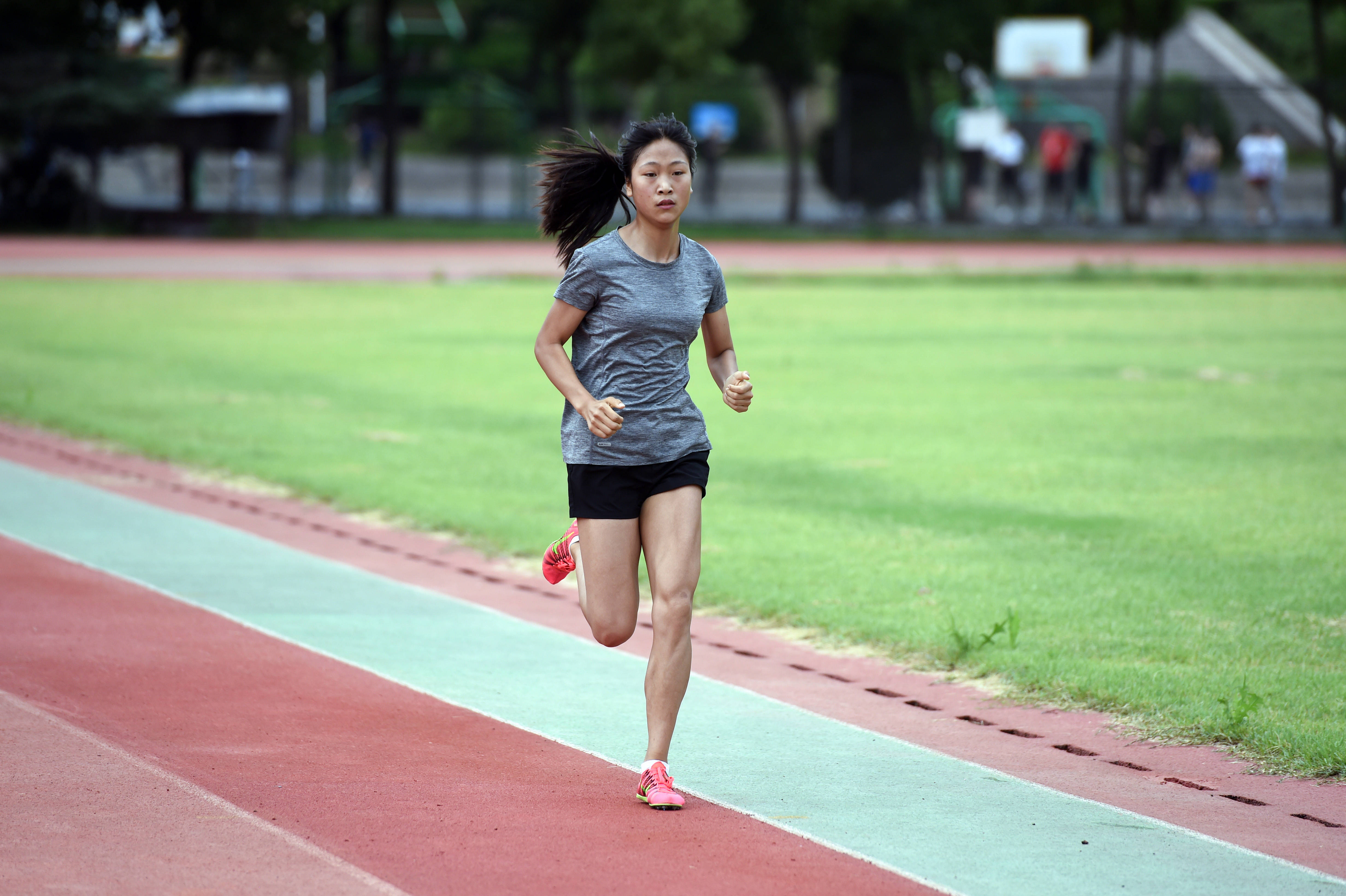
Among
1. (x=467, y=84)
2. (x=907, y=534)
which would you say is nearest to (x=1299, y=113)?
(x=467, y=84)

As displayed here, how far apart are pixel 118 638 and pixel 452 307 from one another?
57.7 feet

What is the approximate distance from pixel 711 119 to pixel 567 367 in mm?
45869

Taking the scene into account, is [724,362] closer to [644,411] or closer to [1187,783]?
[644,411]

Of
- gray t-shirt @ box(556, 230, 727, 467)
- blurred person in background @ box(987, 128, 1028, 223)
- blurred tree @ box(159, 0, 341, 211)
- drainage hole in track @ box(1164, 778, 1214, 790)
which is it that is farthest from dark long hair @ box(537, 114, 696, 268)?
blurred person in background @ box(987, 128, 1028, 223)

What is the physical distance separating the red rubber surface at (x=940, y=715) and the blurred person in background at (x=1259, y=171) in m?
34.7

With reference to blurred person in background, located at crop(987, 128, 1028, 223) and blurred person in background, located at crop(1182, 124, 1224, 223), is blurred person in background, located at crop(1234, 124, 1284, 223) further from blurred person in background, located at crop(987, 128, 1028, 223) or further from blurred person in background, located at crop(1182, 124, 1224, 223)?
blurred person in background, located at crop(987, 128, 1028, 223)

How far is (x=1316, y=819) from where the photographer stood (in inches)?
200

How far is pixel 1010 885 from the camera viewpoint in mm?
4422

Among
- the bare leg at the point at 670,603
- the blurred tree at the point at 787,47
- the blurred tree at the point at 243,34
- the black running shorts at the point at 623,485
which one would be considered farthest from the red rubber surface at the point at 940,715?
the blurred tree at the point at 787,47

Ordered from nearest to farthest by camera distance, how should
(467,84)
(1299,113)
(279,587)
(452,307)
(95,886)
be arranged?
(95,886) < (279,587) < (452,307) < (1299,113) < (467,84)

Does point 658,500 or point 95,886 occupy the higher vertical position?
point 658,500

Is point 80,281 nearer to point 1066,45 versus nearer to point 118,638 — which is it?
point 118,638

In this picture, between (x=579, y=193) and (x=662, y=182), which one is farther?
(x=579, y=193)

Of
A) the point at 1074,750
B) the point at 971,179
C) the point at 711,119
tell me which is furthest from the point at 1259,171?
the point at 1074,750
